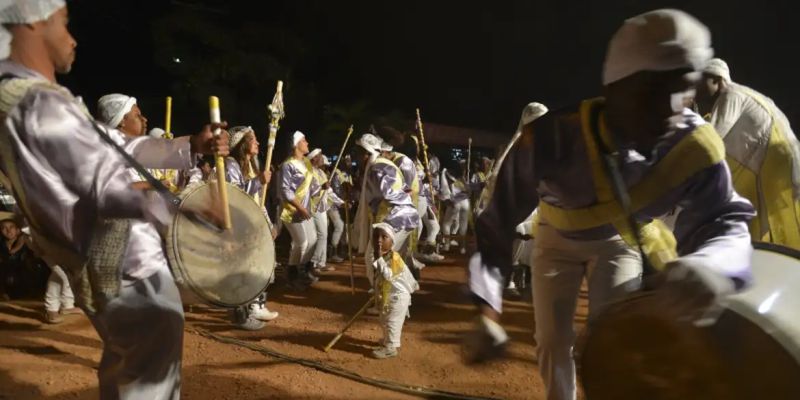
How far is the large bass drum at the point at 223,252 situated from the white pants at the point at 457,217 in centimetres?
971

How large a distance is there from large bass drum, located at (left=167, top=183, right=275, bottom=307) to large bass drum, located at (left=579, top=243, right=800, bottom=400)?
1.76 m

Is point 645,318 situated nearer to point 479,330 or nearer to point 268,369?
point 479,330

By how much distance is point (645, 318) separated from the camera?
1.72 metres

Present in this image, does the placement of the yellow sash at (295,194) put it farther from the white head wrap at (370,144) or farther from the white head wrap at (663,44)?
the white head wrap at (663,44)

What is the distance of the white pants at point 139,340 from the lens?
2.31 meters

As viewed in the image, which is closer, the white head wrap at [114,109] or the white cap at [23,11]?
the white cap at [23,11]

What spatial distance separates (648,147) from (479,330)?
989 mm

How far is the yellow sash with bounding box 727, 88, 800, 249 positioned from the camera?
12.1 ft

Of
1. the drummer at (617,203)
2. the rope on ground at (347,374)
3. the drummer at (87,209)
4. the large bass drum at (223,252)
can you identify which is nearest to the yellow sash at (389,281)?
the rope on ground at (347,374)

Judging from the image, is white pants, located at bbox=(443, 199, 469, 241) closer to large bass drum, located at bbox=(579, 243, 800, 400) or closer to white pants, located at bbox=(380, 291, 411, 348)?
white pants, located at bbox=(380, 291, 411, 348)

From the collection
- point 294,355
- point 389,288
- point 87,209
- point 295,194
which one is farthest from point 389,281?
point 87,209

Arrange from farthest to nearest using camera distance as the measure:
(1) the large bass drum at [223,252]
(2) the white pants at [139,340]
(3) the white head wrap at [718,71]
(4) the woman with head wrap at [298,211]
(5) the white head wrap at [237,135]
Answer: (4) the woman with head wrap at [298,211] < (5) the white head wrap at [237,135] < (3) the white head wrap at [718,71] < (1) the large bass drum at [223,252] < (2) the white pants at [139,340]

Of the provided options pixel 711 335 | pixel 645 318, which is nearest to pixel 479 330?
pixel 645 318

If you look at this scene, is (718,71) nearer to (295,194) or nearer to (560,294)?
(560,294)
